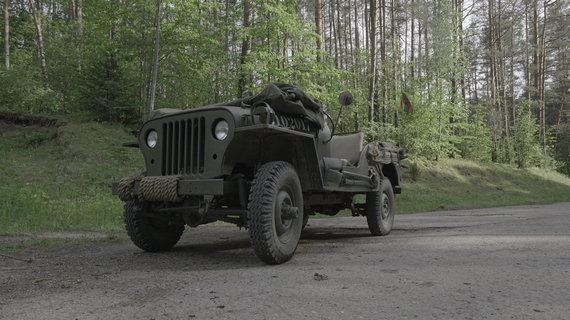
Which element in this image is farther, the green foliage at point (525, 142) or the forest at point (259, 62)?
the green foliage at point (525, 142)

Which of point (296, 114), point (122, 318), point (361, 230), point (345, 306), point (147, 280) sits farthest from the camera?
point (361, 230)

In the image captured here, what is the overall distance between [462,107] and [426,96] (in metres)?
2.77

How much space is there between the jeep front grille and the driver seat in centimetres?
247

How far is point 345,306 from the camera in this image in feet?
7.87

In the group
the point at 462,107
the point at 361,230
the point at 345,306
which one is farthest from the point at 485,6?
the point at 345,306

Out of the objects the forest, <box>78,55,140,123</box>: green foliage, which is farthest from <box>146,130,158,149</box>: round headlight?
<box>78,55,140,123</box>: green foliage

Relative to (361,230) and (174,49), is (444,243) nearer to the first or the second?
(361,230)

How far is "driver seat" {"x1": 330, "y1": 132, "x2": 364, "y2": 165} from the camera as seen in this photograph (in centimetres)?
604

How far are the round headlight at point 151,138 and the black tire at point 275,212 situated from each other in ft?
4.27

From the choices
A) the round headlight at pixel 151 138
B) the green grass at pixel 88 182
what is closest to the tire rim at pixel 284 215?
the round headlight at pixel 151 138

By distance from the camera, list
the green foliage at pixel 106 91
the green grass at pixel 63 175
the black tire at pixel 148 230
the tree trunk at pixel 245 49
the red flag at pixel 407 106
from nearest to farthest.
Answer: the black tire at pixel 148 230
the green grass at pixel 63 175
the tree trunk at pixel 245 49
the green foliage at pixel 106 91
the red flag at pixel 407 106

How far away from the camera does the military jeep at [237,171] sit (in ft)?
12.3

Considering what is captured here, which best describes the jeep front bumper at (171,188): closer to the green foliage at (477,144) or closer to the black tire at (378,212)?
the black tire at (378,212)

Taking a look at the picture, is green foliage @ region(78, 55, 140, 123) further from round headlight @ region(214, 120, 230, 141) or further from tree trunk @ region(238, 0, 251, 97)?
round headlight @ region(214, 120, 230, 141)
